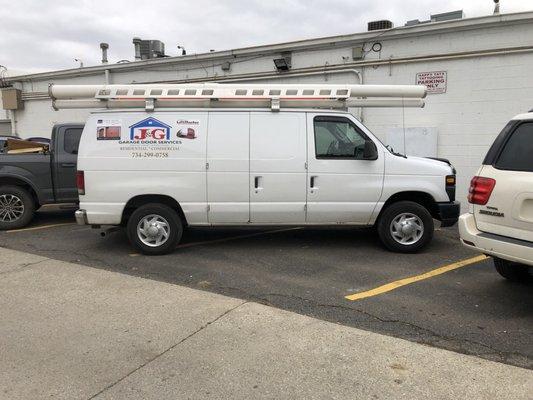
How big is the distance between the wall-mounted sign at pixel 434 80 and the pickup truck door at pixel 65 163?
6943 millimetres

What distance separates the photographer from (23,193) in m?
8.68

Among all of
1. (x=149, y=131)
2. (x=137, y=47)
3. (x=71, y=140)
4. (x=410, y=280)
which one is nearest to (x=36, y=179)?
(x=71, y=140)

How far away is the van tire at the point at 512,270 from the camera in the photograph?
534 centimetres

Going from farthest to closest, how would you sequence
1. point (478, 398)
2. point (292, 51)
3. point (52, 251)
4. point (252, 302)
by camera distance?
point (292, 51), point (52, 251), point (252, 302), point (478, 398)

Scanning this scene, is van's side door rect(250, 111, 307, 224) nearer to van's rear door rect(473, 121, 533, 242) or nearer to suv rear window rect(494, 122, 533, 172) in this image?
van's rear door rect(473, 121, 533, 242)

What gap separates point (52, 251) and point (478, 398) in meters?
6.11

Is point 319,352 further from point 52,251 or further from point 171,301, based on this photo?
point 52,251

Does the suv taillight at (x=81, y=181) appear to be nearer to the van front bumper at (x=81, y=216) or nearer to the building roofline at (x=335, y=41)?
the van front bumper at (x=81, y=216)

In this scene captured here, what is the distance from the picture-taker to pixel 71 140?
888 cm

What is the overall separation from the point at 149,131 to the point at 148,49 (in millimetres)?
10051

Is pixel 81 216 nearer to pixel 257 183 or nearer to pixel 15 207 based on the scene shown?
pixel 257 183

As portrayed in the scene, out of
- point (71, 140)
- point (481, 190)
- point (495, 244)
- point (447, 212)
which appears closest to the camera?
point (495, 244)

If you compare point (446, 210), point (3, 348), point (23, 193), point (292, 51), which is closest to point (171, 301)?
point (3, 348)

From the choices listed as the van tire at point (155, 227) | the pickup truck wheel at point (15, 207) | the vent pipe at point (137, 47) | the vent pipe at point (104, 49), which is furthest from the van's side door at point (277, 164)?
Result: the vent pipe at point (104, 49)
